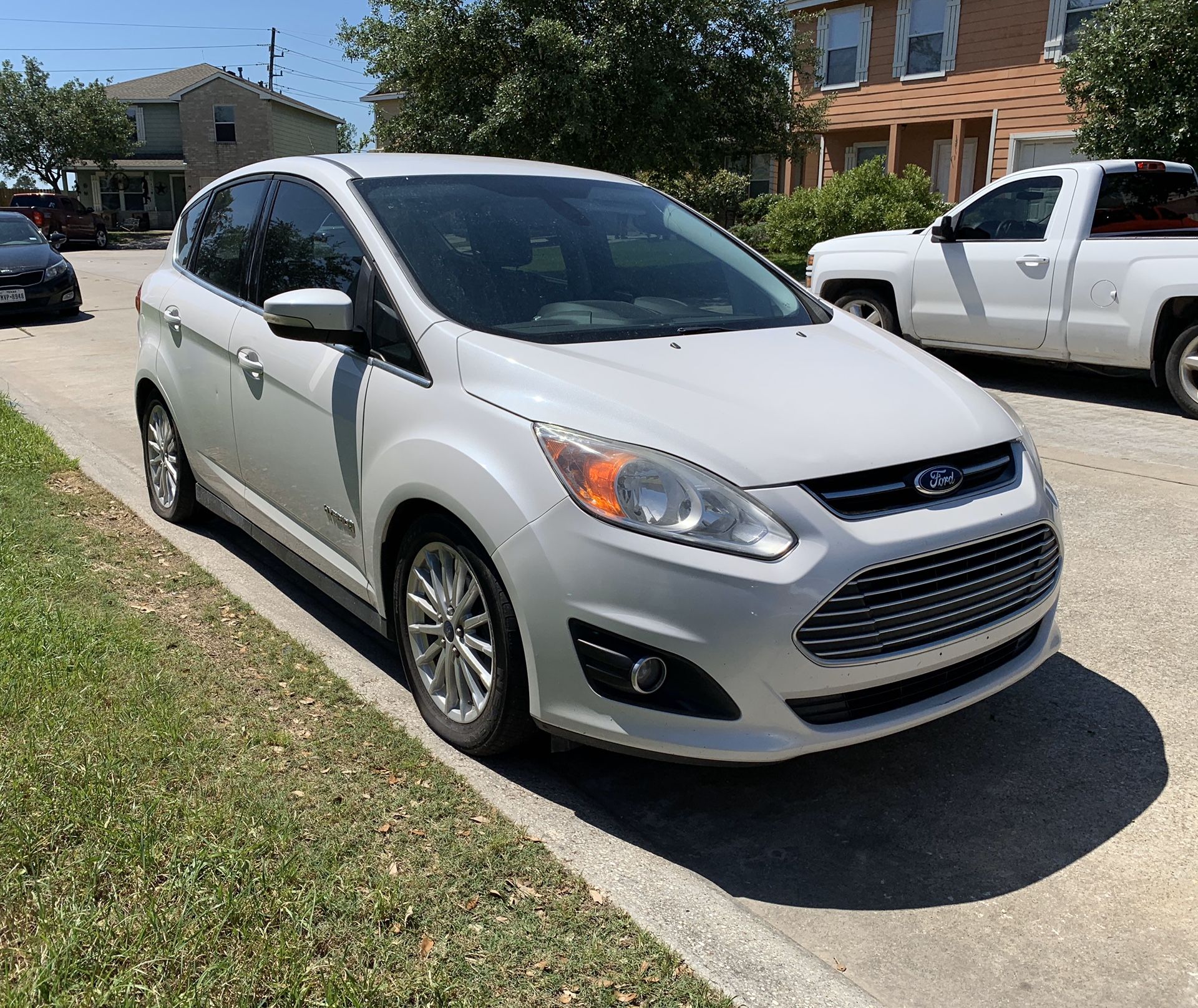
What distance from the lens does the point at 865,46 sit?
82.3ft

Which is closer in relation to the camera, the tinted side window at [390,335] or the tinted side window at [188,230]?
the tinted side window at [390,335]

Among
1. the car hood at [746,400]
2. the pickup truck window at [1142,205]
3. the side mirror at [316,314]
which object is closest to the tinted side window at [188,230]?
the side mirror at [316,314]

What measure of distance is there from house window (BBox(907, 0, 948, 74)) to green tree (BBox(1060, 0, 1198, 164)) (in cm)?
939

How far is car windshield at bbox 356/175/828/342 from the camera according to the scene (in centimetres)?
370

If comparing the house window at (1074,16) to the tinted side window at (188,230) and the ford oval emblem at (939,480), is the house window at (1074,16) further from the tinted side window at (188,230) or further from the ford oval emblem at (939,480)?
the ford oval emblem at (939,480)

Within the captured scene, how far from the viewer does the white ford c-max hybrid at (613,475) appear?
2.85m

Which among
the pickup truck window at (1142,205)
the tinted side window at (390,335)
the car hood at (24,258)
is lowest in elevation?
the car hood at (24,258)

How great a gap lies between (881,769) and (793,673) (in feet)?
2.92

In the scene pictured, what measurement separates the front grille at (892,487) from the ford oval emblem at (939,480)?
0.01 metres

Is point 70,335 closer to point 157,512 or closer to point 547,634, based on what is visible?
point 157,512

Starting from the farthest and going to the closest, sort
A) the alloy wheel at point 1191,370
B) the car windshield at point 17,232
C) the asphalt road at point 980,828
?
the car windshield at point 17,232
the alloy wheel at point 1191,370
the asphalt road at point 980,828

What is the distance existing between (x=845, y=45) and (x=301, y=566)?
2464 centimetres

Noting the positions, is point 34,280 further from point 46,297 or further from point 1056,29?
point 1056,29

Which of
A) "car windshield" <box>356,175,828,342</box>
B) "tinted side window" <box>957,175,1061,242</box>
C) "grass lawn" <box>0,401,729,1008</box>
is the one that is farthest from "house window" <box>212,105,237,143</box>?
"grass lawn" <box>0,401,729,1008</box>
